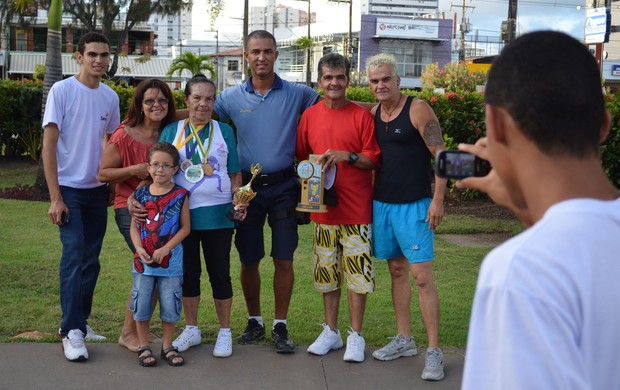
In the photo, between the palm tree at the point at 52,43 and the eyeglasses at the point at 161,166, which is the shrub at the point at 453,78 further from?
the eyeglasses at the point at 161,166

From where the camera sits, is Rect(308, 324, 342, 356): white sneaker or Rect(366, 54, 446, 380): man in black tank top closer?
Rect(366, 54, 446, 380): man in black tank top

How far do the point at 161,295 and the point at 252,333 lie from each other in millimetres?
947

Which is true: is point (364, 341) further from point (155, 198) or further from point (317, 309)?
point (155, 198)

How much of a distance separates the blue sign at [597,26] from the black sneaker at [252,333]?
13.2 metres

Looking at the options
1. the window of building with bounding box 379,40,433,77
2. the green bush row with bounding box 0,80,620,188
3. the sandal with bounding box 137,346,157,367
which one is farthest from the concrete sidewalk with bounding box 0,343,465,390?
the window of building with bounding box 379,40,433,77

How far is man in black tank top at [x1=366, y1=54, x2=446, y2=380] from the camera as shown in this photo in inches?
211

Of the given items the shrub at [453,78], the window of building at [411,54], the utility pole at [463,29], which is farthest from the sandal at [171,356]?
the window of building at [411,54]

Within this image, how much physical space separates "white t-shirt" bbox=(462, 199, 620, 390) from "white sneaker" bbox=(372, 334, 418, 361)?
4208 millimetres

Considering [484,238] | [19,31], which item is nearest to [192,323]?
[484,238]

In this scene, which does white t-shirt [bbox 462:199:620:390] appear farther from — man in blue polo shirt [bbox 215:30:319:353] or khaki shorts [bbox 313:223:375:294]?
man in blue polo shirt [bbox 215:30:319:353]

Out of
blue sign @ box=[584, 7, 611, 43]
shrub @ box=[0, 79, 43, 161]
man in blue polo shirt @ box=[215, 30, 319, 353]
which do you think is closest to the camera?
man in blue polo shirt @ box=[215, 30, 319, 353]

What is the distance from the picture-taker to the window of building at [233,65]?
105875mm

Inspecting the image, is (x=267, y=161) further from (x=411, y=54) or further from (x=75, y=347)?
(x=411, y=54)

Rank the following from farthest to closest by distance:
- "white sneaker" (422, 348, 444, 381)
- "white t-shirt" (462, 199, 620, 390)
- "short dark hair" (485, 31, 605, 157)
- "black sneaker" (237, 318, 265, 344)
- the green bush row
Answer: the green bush row
"black sneaker" (237, 318, 265, 344)
"white sneaker" (422, 348, 444, 381)
"short dark hair" (485, 31, 605, 157)
"white t-shirt" (462, 199, 620, 390)
